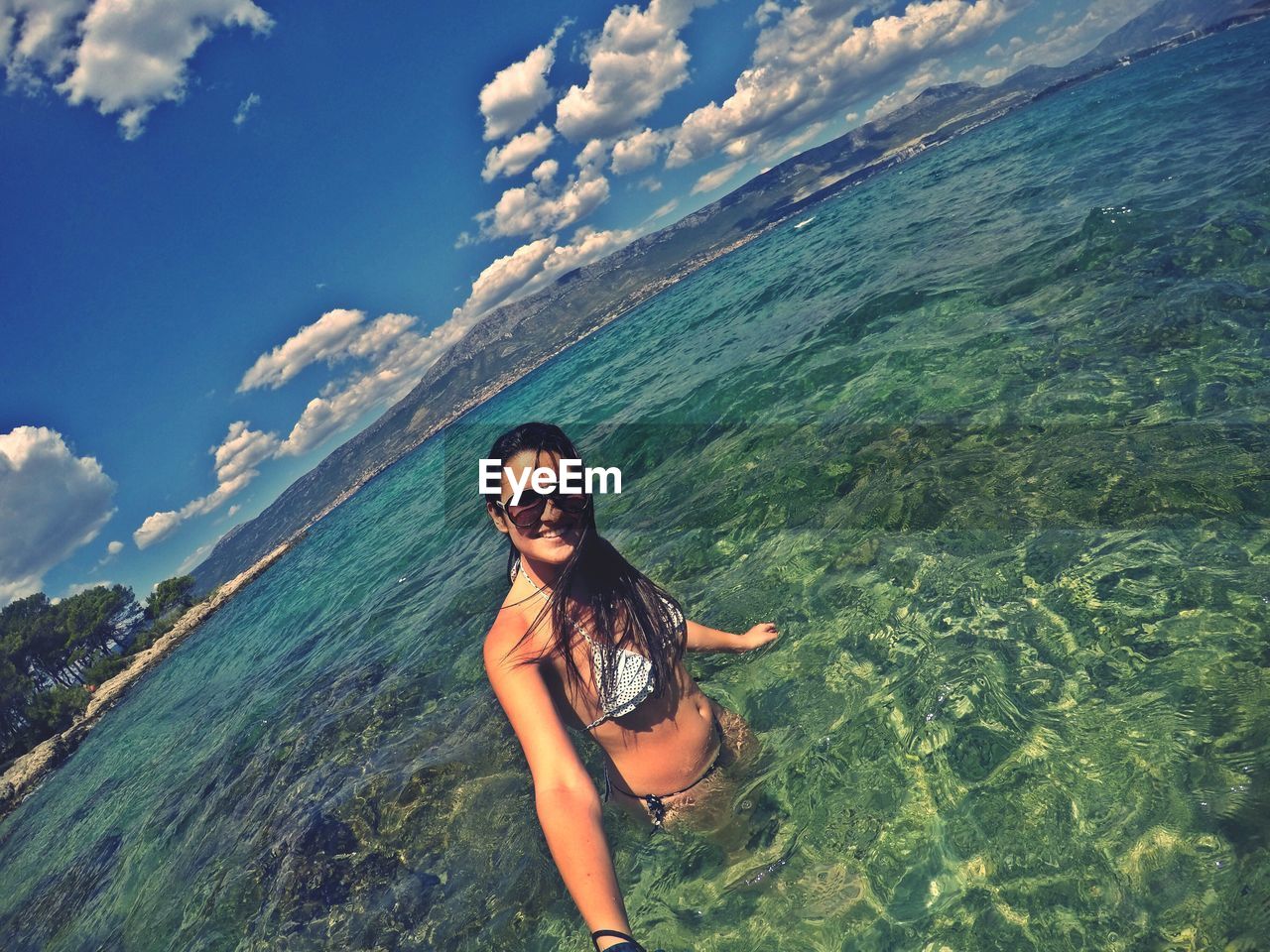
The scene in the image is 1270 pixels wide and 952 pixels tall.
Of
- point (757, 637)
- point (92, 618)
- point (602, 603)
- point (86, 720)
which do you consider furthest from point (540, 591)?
point (92, 618)

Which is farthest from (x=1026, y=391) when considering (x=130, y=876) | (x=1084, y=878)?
(x=130, y=876)

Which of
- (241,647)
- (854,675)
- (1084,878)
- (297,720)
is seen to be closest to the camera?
(1084,878)

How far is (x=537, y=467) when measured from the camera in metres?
3.10

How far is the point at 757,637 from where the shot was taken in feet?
16.0

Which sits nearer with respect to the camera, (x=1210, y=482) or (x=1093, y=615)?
(x=1093, y=615)

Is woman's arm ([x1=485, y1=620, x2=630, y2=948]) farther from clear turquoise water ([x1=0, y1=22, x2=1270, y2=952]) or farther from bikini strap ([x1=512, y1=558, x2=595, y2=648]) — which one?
clear turquoise water ([x1=0, y1=22, x2=1270, y2=952])

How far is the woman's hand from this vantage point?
15.7 ft

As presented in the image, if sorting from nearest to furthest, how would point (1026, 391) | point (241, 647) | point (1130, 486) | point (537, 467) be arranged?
point (537, 467) → point (1130, 486) → point (1026, 391) → point (241, 647)

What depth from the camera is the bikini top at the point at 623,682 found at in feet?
11.3

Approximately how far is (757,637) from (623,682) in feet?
5.72

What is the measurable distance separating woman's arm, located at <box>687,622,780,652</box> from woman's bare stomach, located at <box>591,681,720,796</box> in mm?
392

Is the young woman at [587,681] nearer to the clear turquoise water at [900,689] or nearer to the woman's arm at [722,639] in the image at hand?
the woman's arm at [722,639]

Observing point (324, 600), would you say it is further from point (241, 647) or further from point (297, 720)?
point (297, 720)

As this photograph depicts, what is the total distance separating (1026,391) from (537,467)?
7.90m
